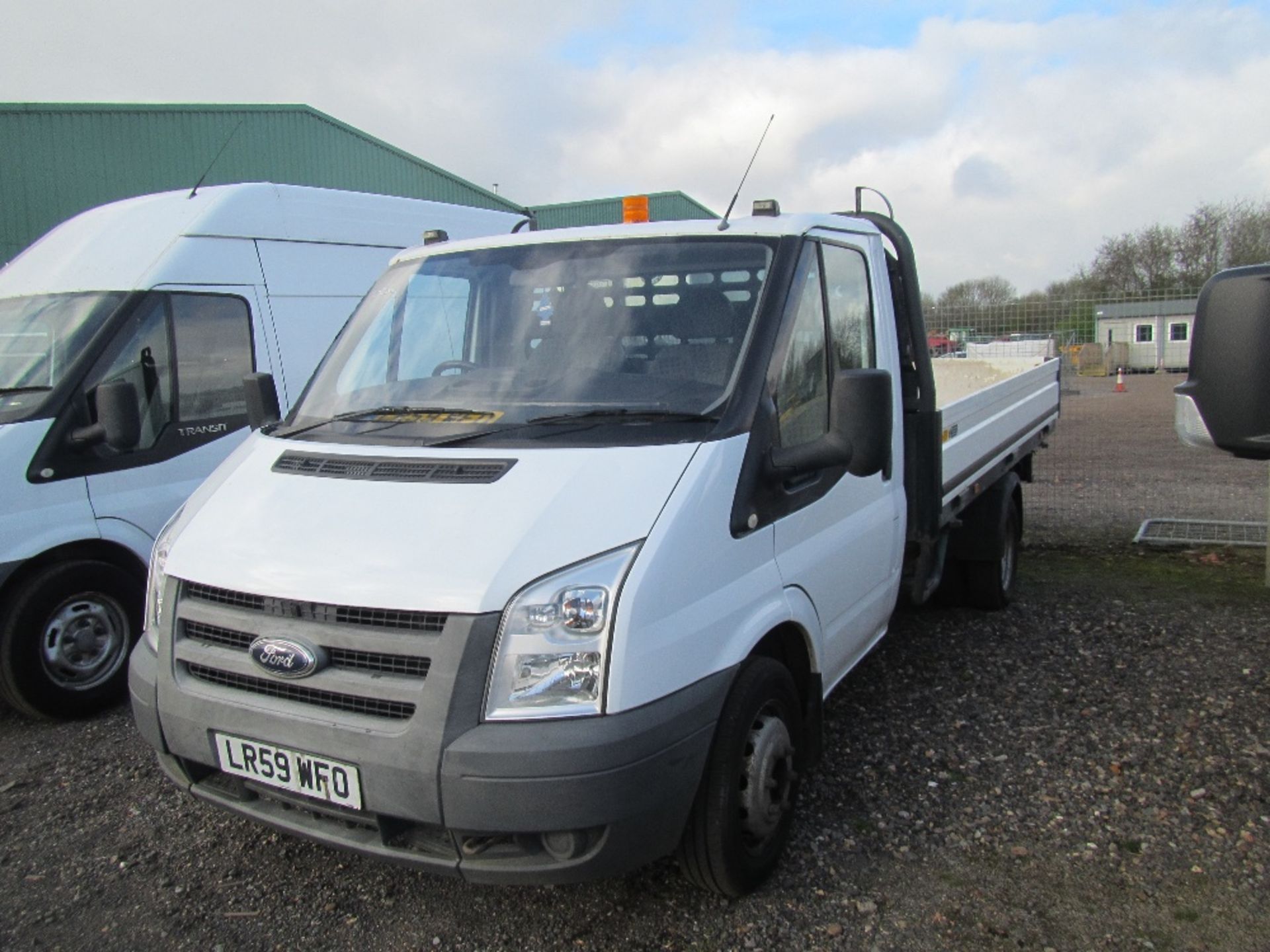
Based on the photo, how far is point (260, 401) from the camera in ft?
13.2

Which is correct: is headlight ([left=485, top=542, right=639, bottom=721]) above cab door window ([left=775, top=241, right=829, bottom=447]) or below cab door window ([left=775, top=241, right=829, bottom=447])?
Result: below

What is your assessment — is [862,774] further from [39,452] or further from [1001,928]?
[39,452]

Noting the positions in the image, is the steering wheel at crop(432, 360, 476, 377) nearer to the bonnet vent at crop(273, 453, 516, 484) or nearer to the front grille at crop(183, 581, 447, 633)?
the bonnet vent at crop(273, 453, 516, 484)

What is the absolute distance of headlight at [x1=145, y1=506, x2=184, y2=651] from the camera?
120 inches

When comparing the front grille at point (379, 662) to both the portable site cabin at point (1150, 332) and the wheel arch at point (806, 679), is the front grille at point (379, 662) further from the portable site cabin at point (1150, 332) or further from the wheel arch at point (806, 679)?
the portable site cabin at point (1150, 332)

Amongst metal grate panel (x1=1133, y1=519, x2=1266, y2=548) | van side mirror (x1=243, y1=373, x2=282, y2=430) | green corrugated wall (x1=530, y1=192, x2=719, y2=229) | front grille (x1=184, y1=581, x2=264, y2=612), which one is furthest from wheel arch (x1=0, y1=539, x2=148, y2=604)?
green corrugated wall (x1=530, y1=192, x2=719, y2=229)

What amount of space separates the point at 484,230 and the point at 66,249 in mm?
2740

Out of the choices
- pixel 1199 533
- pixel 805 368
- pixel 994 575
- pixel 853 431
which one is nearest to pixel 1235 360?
pixel 853 431

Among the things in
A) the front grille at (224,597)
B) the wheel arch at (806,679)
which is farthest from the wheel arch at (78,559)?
the wheel arch at (806,679)

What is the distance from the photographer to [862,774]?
3.90 meters

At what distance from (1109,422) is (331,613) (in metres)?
19.4

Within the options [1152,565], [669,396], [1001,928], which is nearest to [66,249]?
[669,396]

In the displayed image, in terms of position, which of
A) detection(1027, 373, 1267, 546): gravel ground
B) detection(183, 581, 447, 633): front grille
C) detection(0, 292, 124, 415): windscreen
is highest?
detection(0, 292, 124, 415): windscreen

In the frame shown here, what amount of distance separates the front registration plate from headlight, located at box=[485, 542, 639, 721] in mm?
453
